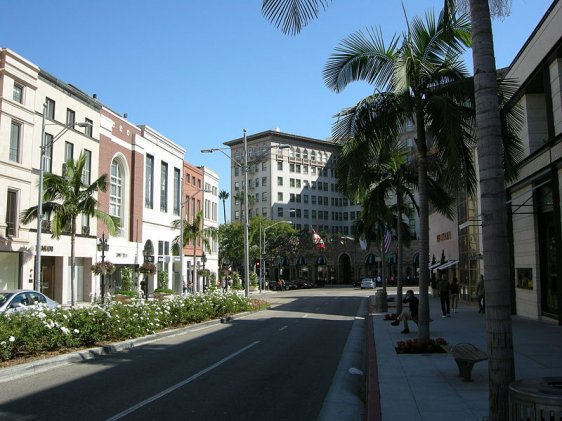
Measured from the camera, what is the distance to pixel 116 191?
46.3 metres

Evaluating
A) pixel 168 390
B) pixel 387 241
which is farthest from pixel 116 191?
pixel 168 390

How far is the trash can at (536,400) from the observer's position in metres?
4.42

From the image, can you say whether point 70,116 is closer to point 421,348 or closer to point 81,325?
point 81,325

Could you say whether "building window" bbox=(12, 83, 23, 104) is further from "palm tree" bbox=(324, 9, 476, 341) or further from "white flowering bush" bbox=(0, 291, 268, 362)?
"palm tree" bbox=(324, 9, 476, 341)

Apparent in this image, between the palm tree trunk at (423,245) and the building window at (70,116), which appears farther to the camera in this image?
the building window at (70,116)

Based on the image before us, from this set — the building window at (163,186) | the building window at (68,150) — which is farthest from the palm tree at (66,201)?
the building window at (163,186)

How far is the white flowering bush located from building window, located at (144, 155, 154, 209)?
31.9 m

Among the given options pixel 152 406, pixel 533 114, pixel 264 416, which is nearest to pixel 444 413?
pixel 264 416

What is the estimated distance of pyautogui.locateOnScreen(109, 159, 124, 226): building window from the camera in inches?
1787

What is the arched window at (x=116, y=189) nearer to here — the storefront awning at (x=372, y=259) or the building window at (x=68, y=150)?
the building window at (x=68, y=150)

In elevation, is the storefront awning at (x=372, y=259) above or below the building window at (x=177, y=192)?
below

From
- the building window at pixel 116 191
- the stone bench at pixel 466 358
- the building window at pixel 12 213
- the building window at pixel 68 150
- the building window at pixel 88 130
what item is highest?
the building window at pixel 88 130

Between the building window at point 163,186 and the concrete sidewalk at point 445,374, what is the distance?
4092cm

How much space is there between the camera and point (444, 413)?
23.9ft
